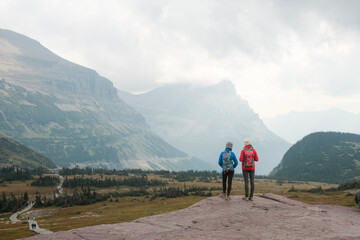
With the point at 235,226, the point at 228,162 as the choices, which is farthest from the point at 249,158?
the point at 235,226

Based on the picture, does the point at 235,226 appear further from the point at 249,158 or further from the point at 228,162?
the point at 249,158

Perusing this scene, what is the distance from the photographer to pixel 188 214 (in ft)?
85.0

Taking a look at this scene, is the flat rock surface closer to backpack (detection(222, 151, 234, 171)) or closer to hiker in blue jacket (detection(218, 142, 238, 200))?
hiker in blue jacket (detection(218, 142, 238, 200))

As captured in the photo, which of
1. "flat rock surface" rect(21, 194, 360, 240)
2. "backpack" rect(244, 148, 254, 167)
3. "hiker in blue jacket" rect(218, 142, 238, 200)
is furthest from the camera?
"hiker in blue jacket" rect(218, 142, 238, 200)

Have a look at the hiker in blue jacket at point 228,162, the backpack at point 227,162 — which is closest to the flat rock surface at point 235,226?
the hiker in blue jacket at point 228,162

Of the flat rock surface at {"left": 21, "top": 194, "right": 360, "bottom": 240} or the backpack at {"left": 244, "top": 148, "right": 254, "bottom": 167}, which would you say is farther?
the backpack at {"left": 244, "top": 148, "right": 254, "bottom": 167}

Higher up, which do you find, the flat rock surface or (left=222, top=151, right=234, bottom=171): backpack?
(left=222, top=151, right=234, bottom=171): backpack

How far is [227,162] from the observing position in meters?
29.5

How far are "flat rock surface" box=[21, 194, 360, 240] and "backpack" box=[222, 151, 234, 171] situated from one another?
148 inches

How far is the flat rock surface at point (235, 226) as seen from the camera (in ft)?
61.4

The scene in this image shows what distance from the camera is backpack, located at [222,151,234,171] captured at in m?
29.3

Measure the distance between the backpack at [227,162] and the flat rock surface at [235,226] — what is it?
12.3ft

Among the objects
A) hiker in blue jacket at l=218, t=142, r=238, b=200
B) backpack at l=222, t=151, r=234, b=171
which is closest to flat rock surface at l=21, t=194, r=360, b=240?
hiker in blue jacket at l=218, t=142, r=238, b=200

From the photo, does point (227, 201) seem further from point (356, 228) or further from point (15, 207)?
point (15, 207)
